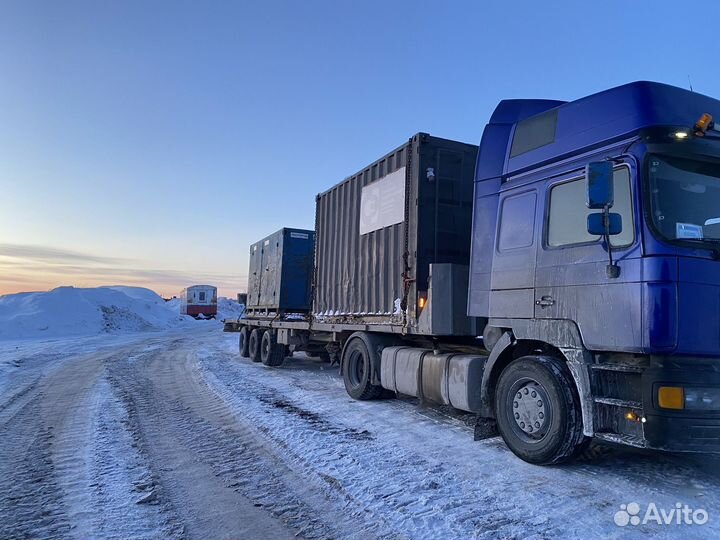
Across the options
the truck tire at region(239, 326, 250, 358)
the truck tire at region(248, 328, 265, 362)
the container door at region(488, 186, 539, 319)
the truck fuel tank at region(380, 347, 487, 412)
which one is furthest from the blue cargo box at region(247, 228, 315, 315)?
the container door at region(488, 186, 539, 319)

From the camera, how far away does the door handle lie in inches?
Answer: 186

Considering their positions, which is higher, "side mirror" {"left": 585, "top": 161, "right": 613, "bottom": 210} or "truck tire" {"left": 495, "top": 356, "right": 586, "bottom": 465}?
"side mirror" {"left": 585, "top": 161, "right": 613, "bottom": 210}

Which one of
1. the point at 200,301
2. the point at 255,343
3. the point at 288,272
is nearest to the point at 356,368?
the point at 288,272

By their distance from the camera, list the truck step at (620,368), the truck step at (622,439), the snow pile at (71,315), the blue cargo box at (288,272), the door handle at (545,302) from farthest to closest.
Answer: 1. the snow pile at (71,315)
2. the blue cargo box at (288,272)
3. the door handle at (545,302)
4. the truck step at (620,368)
5. the truck step at (622,439)

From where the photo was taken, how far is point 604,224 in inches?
159

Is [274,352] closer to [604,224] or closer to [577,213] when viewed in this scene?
[577,213]

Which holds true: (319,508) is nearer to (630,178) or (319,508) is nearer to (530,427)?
(530,427)

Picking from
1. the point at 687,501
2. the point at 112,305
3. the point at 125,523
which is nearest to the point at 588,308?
the point at 687,501

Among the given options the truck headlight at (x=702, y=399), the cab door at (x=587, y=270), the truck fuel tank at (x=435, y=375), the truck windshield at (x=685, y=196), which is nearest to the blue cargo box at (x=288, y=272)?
the truck fuel tank at (x=435, y=375)

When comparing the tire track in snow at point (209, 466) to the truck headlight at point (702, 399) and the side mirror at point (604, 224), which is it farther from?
the side mirror at point (604, 224)

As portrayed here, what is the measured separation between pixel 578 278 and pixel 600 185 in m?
0.91

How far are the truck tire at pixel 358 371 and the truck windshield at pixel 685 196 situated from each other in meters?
4.98

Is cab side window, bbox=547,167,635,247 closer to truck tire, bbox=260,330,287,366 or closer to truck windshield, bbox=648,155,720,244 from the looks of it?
truck windshield, bbox=648,155,720,244

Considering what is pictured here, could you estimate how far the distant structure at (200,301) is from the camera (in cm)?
4647
